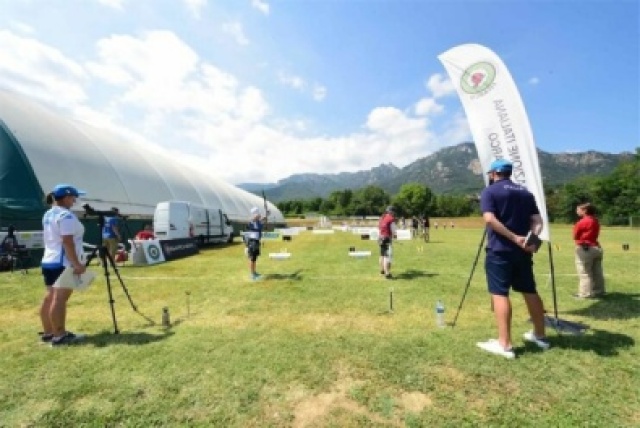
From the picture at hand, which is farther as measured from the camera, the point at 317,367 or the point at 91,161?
the point at 91,161

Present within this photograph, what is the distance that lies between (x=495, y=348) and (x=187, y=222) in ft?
80.2

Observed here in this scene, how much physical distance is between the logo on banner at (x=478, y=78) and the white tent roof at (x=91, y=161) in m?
23.0

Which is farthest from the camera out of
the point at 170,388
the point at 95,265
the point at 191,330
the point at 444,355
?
the point at 95,265

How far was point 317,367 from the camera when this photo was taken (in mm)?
5176

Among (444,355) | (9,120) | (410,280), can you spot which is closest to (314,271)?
(410,280)

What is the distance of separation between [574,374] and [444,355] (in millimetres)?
1523

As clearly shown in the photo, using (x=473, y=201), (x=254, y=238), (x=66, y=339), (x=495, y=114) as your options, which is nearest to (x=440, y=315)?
(x=495, y=114)

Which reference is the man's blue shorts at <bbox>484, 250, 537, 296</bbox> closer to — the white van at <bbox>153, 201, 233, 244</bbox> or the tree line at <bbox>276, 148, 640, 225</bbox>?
the white van at <bbox>153, 201, 233, 244</bbox>

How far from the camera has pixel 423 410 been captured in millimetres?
4066

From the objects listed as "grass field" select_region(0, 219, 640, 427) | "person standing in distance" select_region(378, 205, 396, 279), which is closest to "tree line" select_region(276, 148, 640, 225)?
"person standing in distance" select_region(378, 205, 396, 279)

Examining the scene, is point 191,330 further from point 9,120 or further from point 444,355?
point 9,120

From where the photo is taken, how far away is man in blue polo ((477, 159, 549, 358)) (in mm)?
5492

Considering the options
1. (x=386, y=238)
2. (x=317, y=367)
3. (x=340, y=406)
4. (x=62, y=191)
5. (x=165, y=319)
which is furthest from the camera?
(x=386, y=238)

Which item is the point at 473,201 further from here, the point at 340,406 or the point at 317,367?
the point at 340,406
